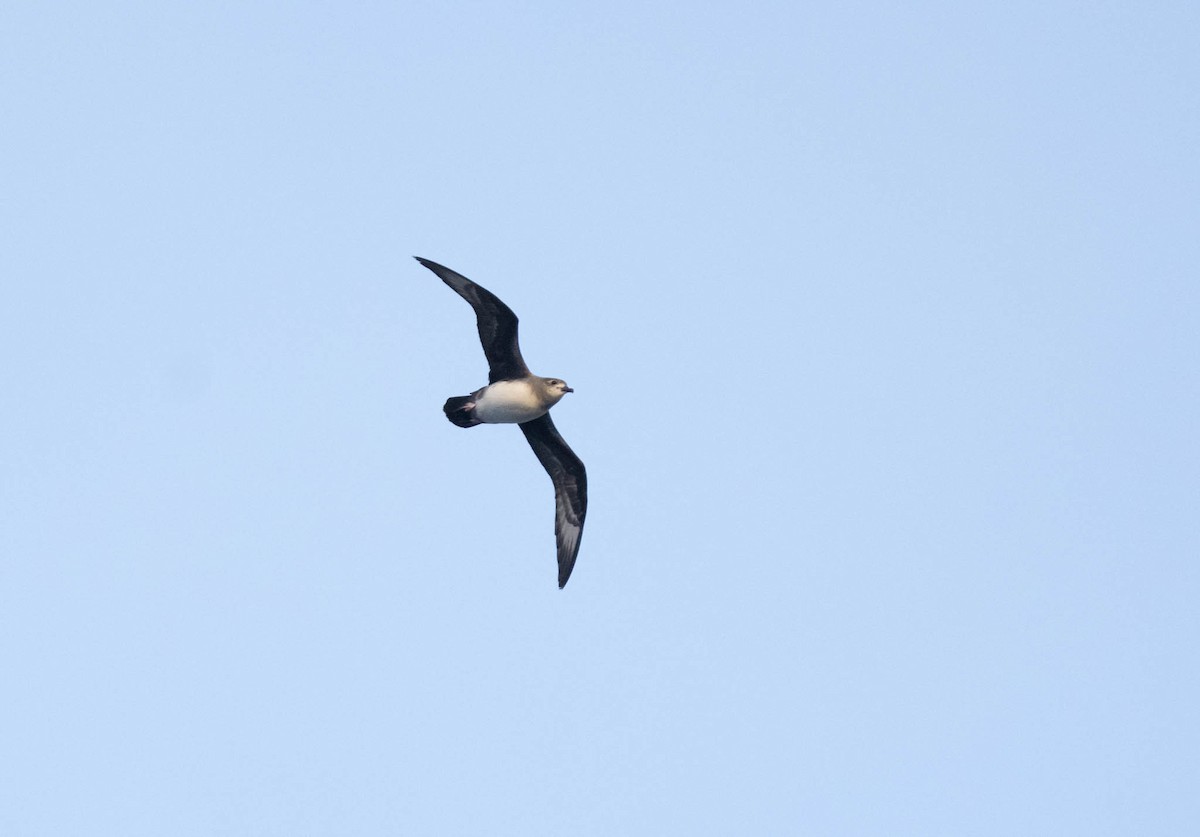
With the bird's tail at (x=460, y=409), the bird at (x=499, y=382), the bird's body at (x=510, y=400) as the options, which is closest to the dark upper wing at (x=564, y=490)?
the bird at (x=499, y=382)

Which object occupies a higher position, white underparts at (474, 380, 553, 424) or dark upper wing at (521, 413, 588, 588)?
white underparts at (474, 380, 553, 424)

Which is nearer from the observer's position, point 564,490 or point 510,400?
point 510,400

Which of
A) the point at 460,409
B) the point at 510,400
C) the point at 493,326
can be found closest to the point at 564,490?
the point at 510,400

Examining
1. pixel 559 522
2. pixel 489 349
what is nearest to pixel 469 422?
pixel 489 349

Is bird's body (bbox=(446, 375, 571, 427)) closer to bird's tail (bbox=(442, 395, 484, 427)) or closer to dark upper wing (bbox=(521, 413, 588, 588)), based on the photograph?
bird's tail (bbox=(442, 395, 484, 427))

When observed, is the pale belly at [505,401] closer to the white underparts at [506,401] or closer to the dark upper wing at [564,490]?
the white underparts at [506,401]

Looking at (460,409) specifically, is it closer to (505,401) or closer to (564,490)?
(505,401)

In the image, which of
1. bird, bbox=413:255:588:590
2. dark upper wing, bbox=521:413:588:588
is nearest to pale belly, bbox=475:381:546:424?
bird, bbox=413:255:588:590
